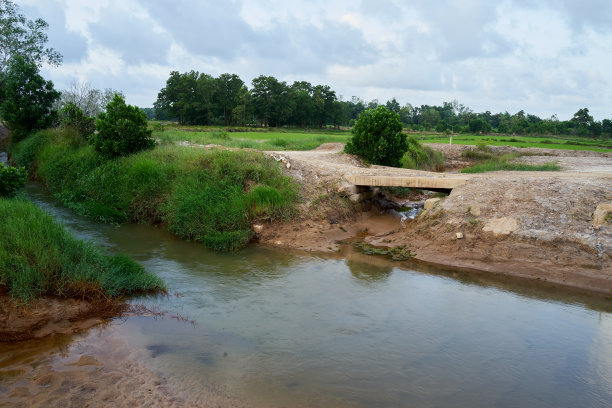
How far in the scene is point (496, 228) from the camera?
26.0ft

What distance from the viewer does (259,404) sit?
11.8 feet

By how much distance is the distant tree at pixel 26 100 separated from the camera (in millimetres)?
18969

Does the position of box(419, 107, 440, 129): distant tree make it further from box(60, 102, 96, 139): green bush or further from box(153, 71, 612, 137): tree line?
box(60, 102, 96, 139): green bush

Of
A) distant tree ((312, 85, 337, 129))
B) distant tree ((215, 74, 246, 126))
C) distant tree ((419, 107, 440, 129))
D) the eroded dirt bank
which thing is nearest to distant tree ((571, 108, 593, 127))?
distant tree ((419, 107, 440, 129))

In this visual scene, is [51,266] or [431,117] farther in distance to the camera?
[431,117]

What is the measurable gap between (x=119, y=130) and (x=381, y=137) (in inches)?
320

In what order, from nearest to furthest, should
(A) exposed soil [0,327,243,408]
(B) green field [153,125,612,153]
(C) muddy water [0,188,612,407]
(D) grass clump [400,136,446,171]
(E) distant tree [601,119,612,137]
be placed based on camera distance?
(A) exposed soil [0,327,243,408], (C) muddy water [0,188,612,407], (D) grass clump [400,136,446,171], (B) green field [153,125,612,153], (E) distant tree [601,119,612,137]

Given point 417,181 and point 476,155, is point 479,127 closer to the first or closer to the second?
point 476,155

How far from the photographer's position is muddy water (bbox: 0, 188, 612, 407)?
3.93 meters

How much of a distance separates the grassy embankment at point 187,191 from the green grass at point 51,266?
8.84 ft

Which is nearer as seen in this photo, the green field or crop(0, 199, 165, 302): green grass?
crop(0, 199, 165, 302): green grass

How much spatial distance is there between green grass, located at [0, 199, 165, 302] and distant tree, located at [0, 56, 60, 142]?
16136mm

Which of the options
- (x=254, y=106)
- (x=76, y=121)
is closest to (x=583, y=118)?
(x=254, y=106)

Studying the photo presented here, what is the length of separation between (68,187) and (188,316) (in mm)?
9810
